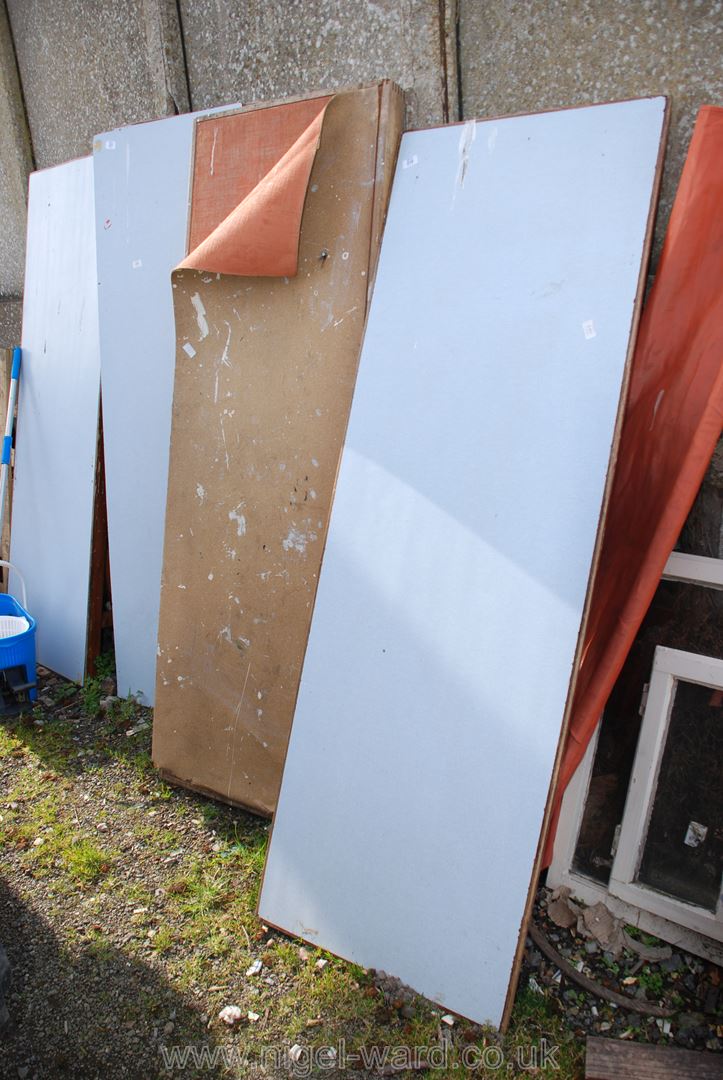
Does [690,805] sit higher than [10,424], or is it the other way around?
[10,424]

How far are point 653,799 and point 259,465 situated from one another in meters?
1.37

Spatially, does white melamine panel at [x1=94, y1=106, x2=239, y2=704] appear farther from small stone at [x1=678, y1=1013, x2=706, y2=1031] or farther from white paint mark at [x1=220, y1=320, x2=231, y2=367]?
small stone at [x1=678, y1=1013, x2=706, y2=1031]

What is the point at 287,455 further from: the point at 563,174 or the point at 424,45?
the point at 424,45

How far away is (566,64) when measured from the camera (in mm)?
1916

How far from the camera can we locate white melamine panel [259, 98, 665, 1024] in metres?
1.60

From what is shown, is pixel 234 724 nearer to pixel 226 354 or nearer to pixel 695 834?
pixel 226 354

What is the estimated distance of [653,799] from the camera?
1.78 metres

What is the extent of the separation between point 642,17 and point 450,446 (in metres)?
1.13

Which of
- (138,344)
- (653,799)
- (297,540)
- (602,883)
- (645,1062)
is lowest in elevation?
(645,1062)

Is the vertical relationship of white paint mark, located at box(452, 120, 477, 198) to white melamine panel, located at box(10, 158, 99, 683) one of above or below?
above

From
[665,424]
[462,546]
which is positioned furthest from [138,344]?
[665,424]

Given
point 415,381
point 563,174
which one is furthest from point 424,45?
point 415,381

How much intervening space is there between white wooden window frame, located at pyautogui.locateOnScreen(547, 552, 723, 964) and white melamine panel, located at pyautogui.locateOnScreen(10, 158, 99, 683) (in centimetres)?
202

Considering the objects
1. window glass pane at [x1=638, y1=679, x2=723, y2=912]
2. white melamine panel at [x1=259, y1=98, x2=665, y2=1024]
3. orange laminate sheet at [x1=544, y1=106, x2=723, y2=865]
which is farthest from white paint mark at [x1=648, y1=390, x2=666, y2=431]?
window glass pane at [x1=638, y1=679, x2=723, y2=912]
